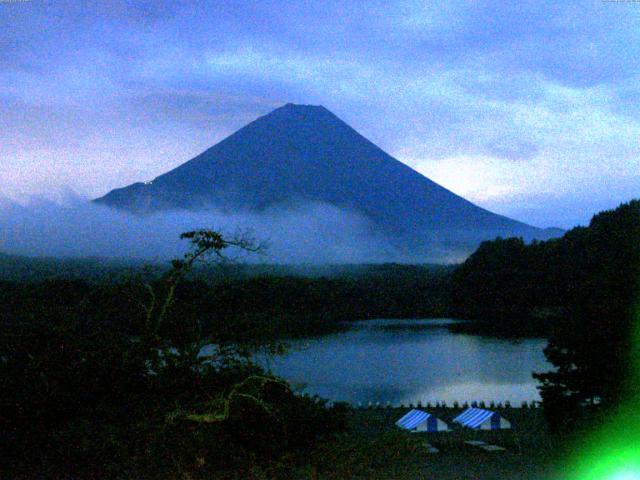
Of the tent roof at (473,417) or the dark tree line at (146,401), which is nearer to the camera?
the dark tree line at (146,401)

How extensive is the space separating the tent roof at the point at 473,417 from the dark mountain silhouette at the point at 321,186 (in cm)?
6178

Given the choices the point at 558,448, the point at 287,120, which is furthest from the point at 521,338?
the point at 287,120

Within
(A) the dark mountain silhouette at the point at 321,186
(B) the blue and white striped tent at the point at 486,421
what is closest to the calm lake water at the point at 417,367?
(B) the blue and white striped tent at the point at 486,421

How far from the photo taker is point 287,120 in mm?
89375

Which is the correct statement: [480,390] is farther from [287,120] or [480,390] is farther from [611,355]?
[287,120]

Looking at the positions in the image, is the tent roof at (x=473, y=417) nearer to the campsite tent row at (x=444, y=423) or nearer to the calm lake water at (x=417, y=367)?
the campsite tent row at (x=444, y=423)

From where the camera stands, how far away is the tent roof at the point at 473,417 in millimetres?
12531

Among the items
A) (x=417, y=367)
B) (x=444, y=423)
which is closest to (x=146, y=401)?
(x=444, y=423)

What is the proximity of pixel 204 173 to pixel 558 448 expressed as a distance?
243ft

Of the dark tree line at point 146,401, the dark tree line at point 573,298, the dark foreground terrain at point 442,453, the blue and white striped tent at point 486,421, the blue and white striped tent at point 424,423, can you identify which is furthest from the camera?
the blue and white striped tent at point 486,421

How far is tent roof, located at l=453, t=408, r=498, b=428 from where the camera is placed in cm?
1253

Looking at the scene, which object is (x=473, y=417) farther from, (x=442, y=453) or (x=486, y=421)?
(x=442, y=453)

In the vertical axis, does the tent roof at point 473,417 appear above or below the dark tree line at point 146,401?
below

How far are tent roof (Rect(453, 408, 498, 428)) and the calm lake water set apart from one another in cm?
362
